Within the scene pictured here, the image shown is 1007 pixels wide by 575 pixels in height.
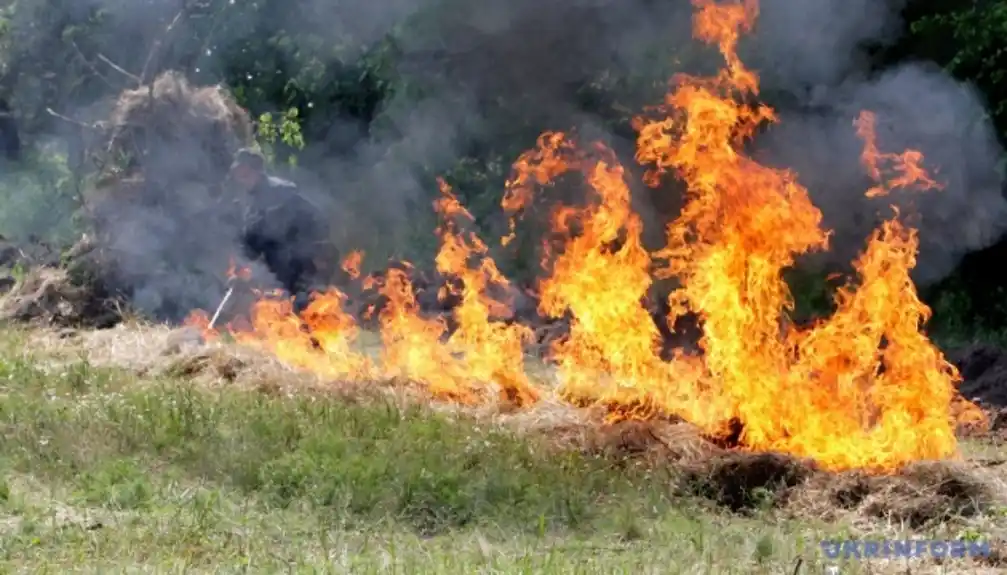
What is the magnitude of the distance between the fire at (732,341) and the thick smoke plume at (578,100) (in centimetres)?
65

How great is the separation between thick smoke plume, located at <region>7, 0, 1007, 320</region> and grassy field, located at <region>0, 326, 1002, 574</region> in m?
5.73

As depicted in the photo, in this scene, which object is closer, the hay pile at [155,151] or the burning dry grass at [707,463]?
the burning dry grass at [707,463]

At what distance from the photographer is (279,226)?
48.5ft

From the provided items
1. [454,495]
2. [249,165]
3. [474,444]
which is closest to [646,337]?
[474,444]

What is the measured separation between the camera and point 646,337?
9102 mm

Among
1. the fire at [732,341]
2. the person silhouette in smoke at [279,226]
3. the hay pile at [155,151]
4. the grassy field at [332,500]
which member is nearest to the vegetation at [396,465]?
the grassy field at [332,500]

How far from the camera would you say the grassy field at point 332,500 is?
5.46m

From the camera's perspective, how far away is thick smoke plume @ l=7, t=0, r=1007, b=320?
472 inches

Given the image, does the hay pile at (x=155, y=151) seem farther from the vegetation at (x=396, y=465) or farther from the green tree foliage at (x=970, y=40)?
the green tree foliage at (x=970, y=40)

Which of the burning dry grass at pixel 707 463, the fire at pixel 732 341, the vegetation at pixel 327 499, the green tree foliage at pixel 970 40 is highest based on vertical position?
the green tree foliage at pixel 970 40

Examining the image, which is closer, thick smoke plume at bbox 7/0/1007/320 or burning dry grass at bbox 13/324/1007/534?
burning dry grass at bbox 13/324/1007/534

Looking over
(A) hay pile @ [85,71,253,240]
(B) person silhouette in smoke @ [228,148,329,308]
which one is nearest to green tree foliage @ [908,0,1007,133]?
(B) person silhouette in smoke @ [228,148,329,308]

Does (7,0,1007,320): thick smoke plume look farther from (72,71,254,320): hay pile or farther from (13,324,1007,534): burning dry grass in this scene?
(13,324,1007,534): burning dry grass

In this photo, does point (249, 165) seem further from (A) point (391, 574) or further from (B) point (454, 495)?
(A) point (391, 574)
